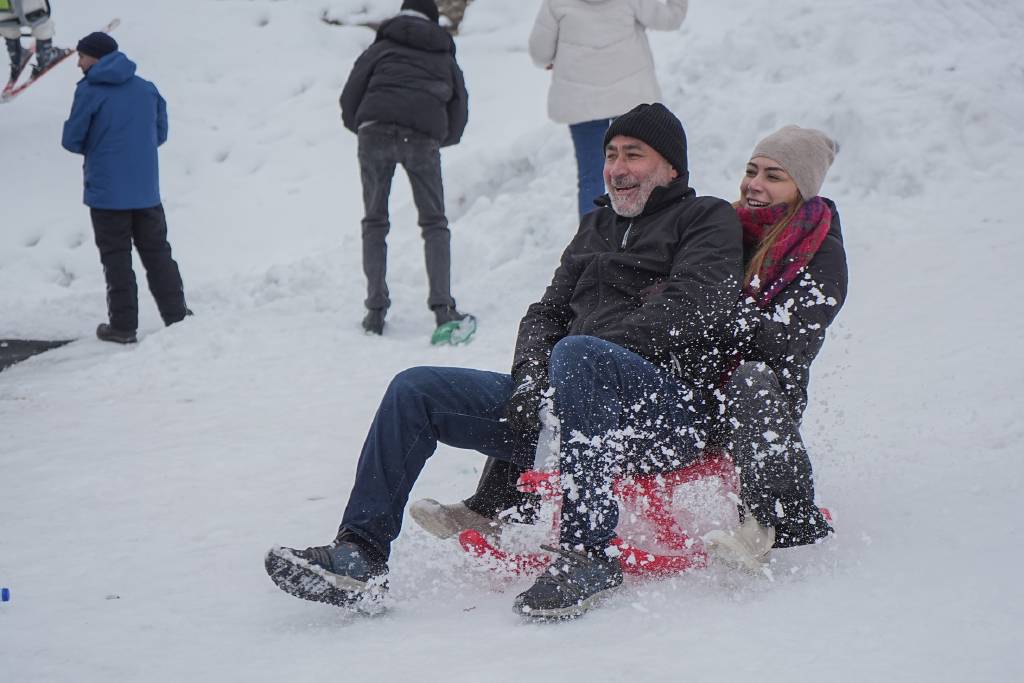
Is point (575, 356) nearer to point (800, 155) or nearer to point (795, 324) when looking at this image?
point (795, 324)

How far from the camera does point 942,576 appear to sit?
2.66 metres

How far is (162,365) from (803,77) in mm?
4414

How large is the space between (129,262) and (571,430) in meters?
4.44

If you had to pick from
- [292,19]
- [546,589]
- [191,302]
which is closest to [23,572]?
[546,589]

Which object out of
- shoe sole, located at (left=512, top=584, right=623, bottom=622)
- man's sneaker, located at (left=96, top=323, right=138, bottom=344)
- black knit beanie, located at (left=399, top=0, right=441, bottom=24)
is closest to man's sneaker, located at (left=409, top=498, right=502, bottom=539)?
shoe sole, located at (left=512, top=584, right=623, bottom=622)

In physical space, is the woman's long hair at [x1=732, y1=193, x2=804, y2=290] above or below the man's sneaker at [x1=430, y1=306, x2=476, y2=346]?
above

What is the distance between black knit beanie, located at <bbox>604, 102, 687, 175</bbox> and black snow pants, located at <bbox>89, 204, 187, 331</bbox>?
4.04 meters

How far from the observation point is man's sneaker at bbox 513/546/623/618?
2.58m

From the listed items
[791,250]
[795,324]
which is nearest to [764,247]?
[791,250]

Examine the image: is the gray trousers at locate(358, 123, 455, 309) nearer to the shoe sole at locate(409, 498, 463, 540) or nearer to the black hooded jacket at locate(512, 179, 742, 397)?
the black hooded jacket at locate(512, 179, 742, 397)

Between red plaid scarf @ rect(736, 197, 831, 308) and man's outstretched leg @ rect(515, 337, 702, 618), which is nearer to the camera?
man's outstretched leg @ rect(515, 337, 702, 618)

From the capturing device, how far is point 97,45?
20.6ft

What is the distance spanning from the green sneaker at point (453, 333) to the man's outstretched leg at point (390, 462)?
8.85ft

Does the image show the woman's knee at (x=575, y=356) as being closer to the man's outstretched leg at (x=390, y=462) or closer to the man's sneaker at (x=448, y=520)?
the man's outstretched leg at (x=390, y=462)
